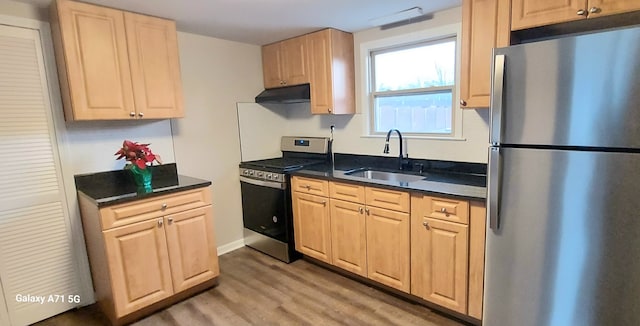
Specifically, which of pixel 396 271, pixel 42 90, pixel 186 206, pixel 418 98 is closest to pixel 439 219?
pixel 396 271

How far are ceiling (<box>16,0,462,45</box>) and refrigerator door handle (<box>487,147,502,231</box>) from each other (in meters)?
1.34

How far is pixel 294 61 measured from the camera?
10.6ft

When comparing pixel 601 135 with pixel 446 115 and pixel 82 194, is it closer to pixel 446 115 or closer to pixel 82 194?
pixel 446 115

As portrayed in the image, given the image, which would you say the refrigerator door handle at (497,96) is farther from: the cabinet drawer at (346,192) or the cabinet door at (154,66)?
the cabinet door at (154,66)

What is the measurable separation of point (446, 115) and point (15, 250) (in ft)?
10.8

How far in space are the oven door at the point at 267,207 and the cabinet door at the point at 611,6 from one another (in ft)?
7.75

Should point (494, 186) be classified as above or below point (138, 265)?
above

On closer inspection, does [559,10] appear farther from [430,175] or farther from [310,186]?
[310,186]

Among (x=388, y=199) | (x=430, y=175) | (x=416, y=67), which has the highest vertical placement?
(x=416, y=67)

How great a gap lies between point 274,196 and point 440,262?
5.21 feet

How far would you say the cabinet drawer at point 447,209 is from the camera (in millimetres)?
2000

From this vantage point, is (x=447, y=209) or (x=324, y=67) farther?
(x=324, y=67)

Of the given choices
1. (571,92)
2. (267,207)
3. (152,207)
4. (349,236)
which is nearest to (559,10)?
(571,92)

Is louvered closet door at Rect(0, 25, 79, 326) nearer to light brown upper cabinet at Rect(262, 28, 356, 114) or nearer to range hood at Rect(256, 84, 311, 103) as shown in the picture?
range hood at Rect(256, 84, 311, 103)
